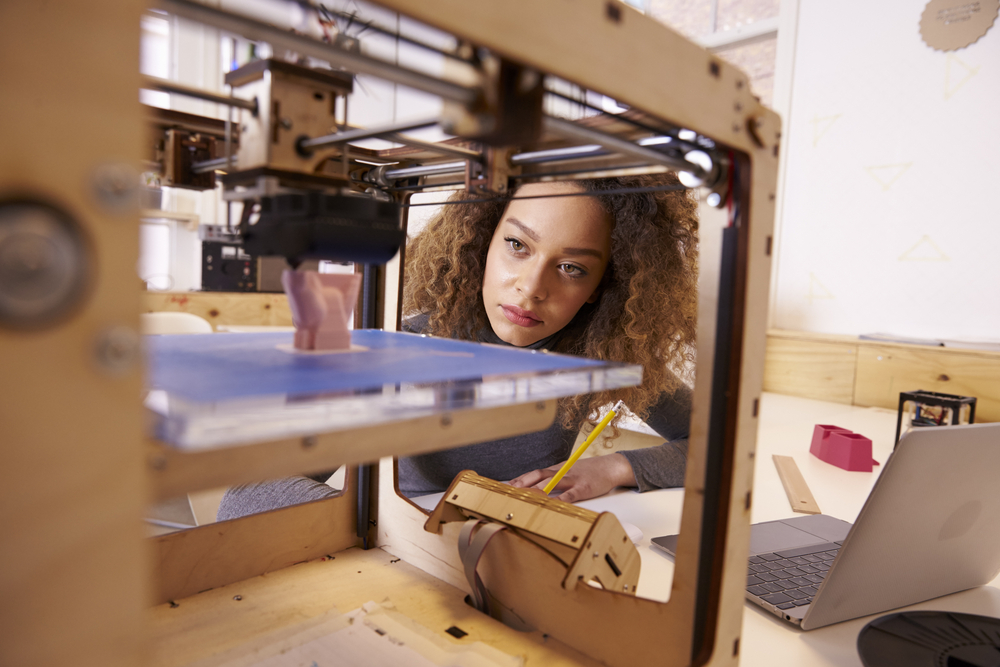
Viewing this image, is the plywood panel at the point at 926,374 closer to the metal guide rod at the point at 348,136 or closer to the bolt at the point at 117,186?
the metal guide rod at the point at 348,136

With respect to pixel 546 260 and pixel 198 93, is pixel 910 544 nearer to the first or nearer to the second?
pixel 546 260

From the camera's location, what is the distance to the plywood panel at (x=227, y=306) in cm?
235

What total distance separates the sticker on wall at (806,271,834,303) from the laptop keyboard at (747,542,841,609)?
6.14ft

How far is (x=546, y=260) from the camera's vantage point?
1.15 m

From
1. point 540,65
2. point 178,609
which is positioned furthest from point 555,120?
point 178,609

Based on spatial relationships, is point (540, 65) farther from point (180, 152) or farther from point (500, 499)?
point (500, 499)

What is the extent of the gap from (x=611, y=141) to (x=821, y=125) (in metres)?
2.47

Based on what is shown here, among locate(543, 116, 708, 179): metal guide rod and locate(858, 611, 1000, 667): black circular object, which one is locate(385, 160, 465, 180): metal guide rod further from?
locate(858, 611, 1000, 667): black circular object

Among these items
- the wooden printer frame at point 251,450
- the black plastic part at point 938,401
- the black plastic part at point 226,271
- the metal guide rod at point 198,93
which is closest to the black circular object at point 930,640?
the wooden printer frame at point 251,450

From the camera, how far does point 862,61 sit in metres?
2.35

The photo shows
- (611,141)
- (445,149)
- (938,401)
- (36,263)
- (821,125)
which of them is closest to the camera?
(36,263)

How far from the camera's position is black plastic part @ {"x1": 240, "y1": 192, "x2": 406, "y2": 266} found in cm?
41

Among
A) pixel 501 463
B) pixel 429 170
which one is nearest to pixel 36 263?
pixel 429 170

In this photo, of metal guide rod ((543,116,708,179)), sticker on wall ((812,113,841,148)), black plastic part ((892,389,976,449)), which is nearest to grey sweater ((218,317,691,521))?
black plastic part ((892,389,976,449))
